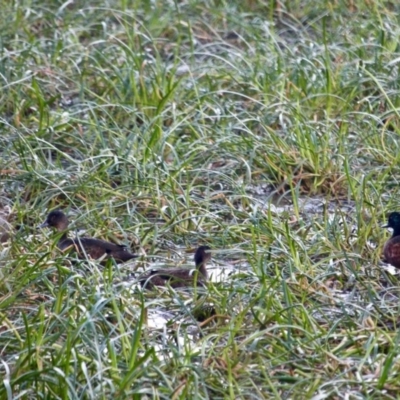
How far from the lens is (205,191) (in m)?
6.24

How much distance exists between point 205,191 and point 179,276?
3.70 feet

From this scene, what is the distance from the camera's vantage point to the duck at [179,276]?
5094mm

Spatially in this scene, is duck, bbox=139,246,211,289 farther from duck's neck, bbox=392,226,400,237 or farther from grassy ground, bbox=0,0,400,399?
duck's neck, bbox=392,226,400,237

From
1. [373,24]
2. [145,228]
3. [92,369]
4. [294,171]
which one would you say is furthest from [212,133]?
[92,369]

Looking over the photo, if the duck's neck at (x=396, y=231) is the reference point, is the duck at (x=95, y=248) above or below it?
below

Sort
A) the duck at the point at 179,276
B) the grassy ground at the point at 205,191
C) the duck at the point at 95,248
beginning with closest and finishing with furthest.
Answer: the grassy ground at the point at 205,191
the duck at the point at 179,276
the duck at the point at 95,248

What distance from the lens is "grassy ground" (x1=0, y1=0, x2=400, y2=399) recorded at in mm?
4219

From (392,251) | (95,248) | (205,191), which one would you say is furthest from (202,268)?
(205,191)

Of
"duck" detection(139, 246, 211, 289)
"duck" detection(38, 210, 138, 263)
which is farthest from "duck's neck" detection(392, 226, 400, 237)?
"duck" detection(38, 210, 138, 263)

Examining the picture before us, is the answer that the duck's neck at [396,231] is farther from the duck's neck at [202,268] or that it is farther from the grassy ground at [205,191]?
the duck's neck at [202,268]

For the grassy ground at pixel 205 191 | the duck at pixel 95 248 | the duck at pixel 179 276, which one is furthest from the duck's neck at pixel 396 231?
the duck at pixel 95 248

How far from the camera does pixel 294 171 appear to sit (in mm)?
6402

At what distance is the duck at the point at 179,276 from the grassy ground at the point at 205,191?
87mm

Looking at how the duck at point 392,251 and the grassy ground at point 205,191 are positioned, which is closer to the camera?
the grassy ground at point 205,191
